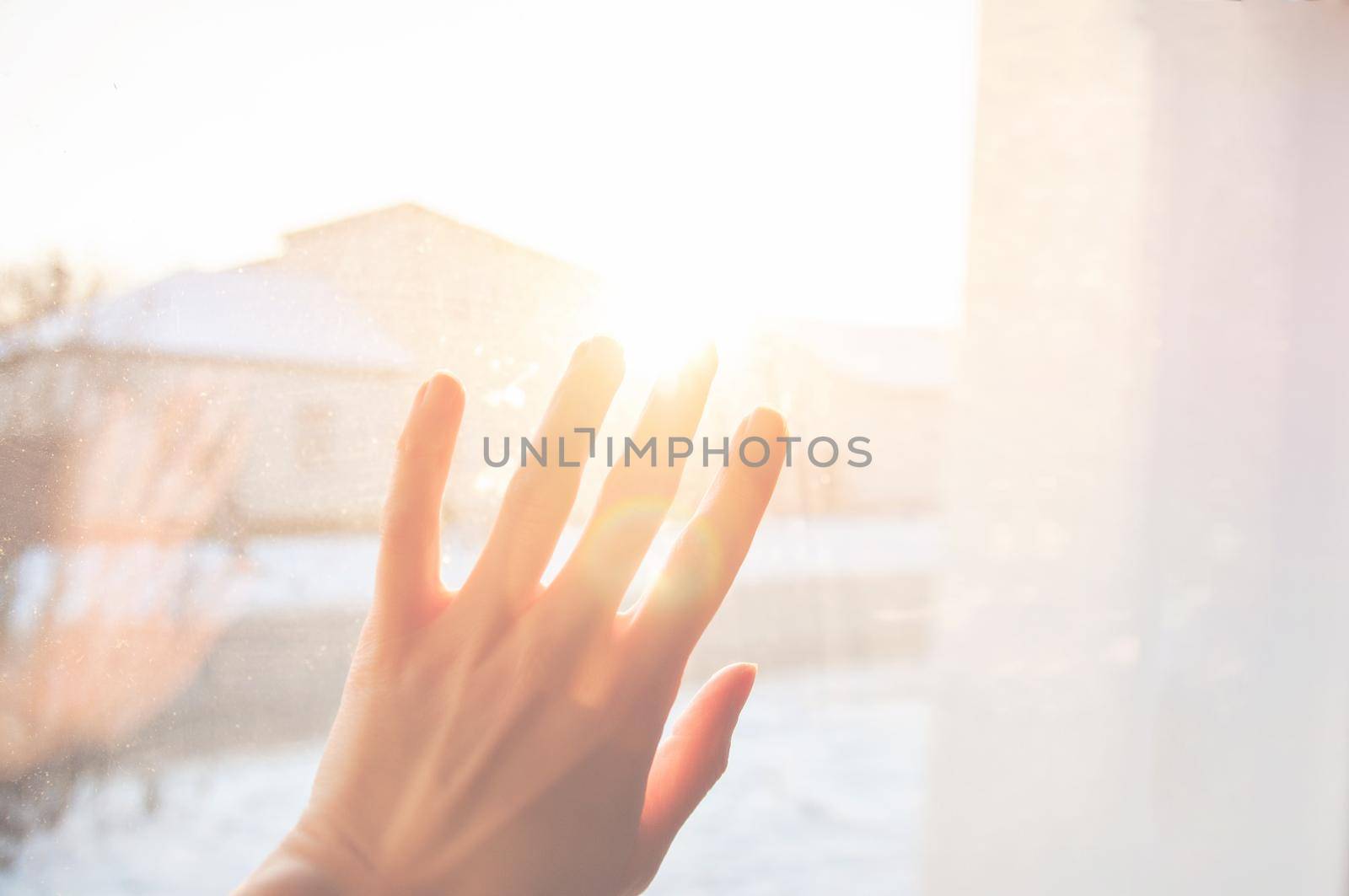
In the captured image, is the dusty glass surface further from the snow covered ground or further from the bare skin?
the bare skin

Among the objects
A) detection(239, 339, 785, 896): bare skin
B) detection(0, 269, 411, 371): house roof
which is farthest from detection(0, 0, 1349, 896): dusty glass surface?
detection(239, 339, 785, 896): bare skin

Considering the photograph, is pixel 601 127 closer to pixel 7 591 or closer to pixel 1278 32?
pixel 7 591

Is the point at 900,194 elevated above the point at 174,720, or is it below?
above

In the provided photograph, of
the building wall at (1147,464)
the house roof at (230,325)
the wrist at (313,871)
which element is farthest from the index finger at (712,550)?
the building wall at (1147,464)

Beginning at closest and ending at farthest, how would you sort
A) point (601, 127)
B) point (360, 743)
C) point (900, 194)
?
point (360, 743) → point (601, 127) → point (900, 194)

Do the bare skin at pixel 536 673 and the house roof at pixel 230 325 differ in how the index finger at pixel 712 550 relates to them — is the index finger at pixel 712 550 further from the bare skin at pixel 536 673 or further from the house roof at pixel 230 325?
the house roof at pixel 230 325

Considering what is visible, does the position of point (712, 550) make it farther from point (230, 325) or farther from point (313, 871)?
point (230, 325)

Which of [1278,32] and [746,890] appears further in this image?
[1278,32]

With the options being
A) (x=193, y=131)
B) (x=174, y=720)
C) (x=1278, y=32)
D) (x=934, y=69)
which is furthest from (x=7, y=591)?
(x=1278, y=32)
